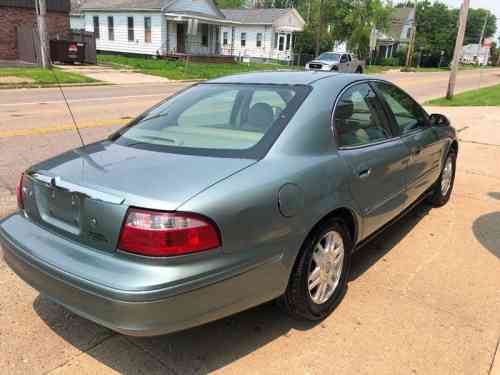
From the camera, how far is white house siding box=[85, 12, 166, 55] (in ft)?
110

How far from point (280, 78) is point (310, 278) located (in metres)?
1.52

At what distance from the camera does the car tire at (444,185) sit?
5.22 m

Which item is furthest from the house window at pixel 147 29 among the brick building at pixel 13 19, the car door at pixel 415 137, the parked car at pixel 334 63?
the car door at pixel 415 137

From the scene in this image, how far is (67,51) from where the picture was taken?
25.7 metres

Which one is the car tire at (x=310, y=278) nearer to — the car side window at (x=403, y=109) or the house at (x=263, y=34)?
the car side window at (x=403, y=109)

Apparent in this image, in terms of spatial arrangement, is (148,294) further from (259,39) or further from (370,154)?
(259,39)

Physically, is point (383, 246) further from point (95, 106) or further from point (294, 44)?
point (294, 44)

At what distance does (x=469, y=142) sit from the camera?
943cm

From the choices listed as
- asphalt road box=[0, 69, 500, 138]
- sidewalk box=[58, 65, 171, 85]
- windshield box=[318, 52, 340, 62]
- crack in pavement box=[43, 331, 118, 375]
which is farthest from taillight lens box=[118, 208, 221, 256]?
windshield box=[318, 52, 340, 62]

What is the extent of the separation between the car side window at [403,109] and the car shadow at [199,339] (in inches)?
79.1

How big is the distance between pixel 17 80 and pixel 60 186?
17422 mm

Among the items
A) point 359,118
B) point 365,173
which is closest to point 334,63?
point 359,118

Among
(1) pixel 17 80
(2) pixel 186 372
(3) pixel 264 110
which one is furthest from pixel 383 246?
(1) pixel 17 80

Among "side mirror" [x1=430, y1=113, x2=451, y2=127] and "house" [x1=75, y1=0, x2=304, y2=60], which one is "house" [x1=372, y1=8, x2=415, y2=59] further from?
"side mirror" [x1=430, y1=113, x2=451, y2=127]
